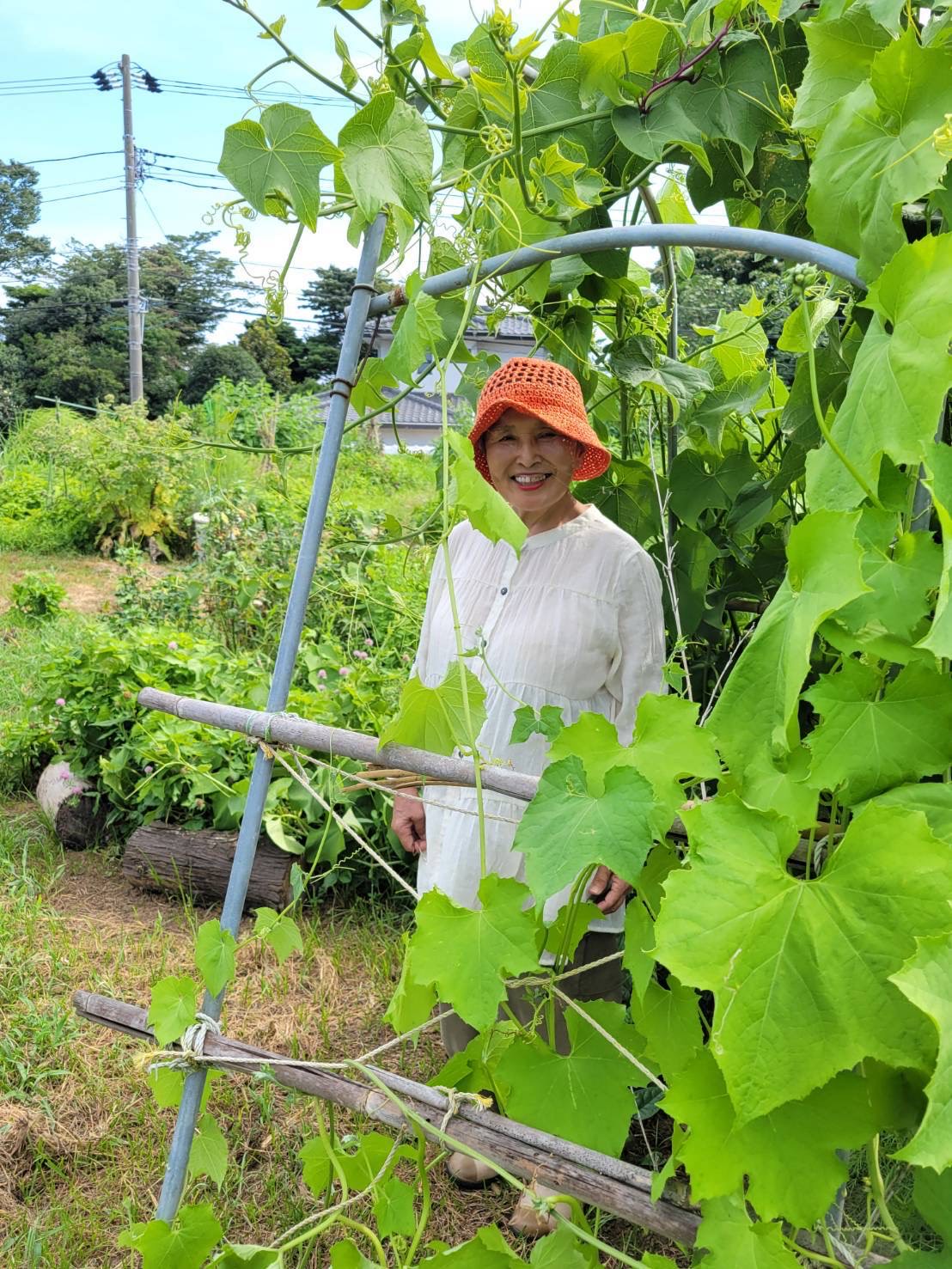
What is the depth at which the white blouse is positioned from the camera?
178 cm

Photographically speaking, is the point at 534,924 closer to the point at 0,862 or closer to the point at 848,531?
the point at 848,531

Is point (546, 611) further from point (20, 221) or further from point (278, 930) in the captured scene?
point (20, 221)

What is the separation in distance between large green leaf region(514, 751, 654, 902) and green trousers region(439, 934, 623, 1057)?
1051 millimetres

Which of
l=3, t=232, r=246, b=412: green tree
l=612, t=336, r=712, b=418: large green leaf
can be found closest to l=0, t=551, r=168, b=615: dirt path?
l=612, t=336, r=712, b=418: large green leaf

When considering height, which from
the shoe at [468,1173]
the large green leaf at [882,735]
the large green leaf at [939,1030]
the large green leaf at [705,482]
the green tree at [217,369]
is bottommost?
the shoe at [468,1173]

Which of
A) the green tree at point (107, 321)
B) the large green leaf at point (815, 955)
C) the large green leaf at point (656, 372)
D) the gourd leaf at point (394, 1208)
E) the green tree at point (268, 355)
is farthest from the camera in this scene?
the green tree at point (268, 355)

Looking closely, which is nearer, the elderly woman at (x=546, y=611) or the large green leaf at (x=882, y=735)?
the large green leaf at (x=882, y=735)

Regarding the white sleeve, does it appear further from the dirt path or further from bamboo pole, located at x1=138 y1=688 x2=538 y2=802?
the dirt path

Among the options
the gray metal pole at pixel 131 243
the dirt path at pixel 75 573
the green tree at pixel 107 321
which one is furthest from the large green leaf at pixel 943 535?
the green tree at pixel 107 321

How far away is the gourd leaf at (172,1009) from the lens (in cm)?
133

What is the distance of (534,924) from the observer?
98 cm

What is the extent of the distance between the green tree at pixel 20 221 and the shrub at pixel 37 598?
32.3 m

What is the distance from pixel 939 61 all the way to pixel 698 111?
56cm

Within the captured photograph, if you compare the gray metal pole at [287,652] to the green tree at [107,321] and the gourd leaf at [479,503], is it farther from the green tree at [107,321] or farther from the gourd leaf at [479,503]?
the green tree at [107,321]
